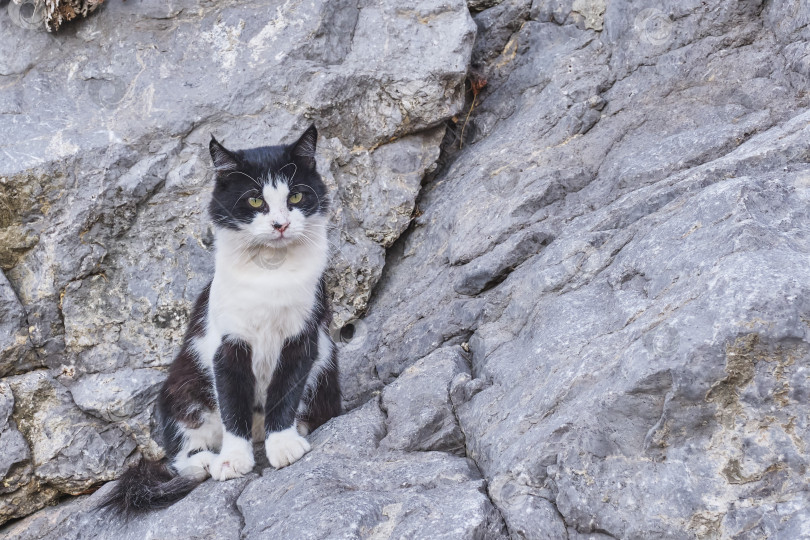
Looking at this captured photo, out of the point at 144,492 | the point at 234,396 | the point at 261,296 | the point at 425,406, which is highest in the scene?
the point at 261,296

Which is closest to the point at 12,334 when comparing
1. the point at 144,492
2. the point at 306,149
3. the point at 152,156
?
the point at 152,156

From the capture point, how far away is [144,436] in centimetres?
432

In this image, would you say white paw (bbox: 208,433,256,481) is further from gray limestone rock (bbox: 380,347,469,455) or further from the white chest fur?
gray limestone rock (bbox: 380,347,469,455)

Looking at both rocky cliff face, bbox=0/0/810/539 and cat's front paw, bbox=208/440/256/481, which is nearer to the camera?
rocky cliff face, bbox=0/0/810/539

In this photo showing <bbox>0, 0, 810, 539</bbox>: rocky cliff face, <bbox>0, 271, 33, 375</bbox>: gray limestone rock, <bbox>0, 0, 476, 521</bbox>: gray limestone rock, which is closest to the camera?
<bbox>0, 0, 810, 539</bbox>: rocky cliff face

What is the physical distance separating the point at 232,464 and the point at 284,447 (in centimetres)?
25

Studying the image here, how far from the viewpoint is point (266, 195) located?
3.32m

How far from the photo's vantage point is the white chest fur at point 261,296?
3.34 m

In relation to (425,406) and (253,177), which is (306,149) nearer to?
(253,177)

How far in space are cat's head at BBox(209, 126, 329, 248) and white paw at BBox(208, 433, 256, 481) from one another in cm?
95

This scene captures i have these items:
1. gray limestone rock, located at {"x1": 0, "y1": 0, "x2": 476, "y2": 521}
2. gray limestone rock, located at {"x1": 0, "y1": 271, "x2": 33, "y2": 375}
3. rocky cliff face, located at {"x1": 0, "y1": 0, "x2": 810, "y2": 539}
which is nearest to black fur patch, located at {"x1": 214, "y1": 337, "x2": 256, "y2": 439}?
rocky cliff face, located at {"x1": 0, "y1": 0, "x2": 810, "y2": 539}

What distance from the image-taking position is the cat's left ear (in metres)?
3.48

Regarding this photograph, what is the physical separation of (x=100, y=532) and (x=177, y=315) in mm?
1452

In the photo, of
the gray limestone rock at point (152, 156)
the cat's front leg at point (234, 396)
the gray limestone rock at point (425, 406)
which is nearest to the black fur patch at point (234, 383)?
the cat's front leg at point (234, 396)
